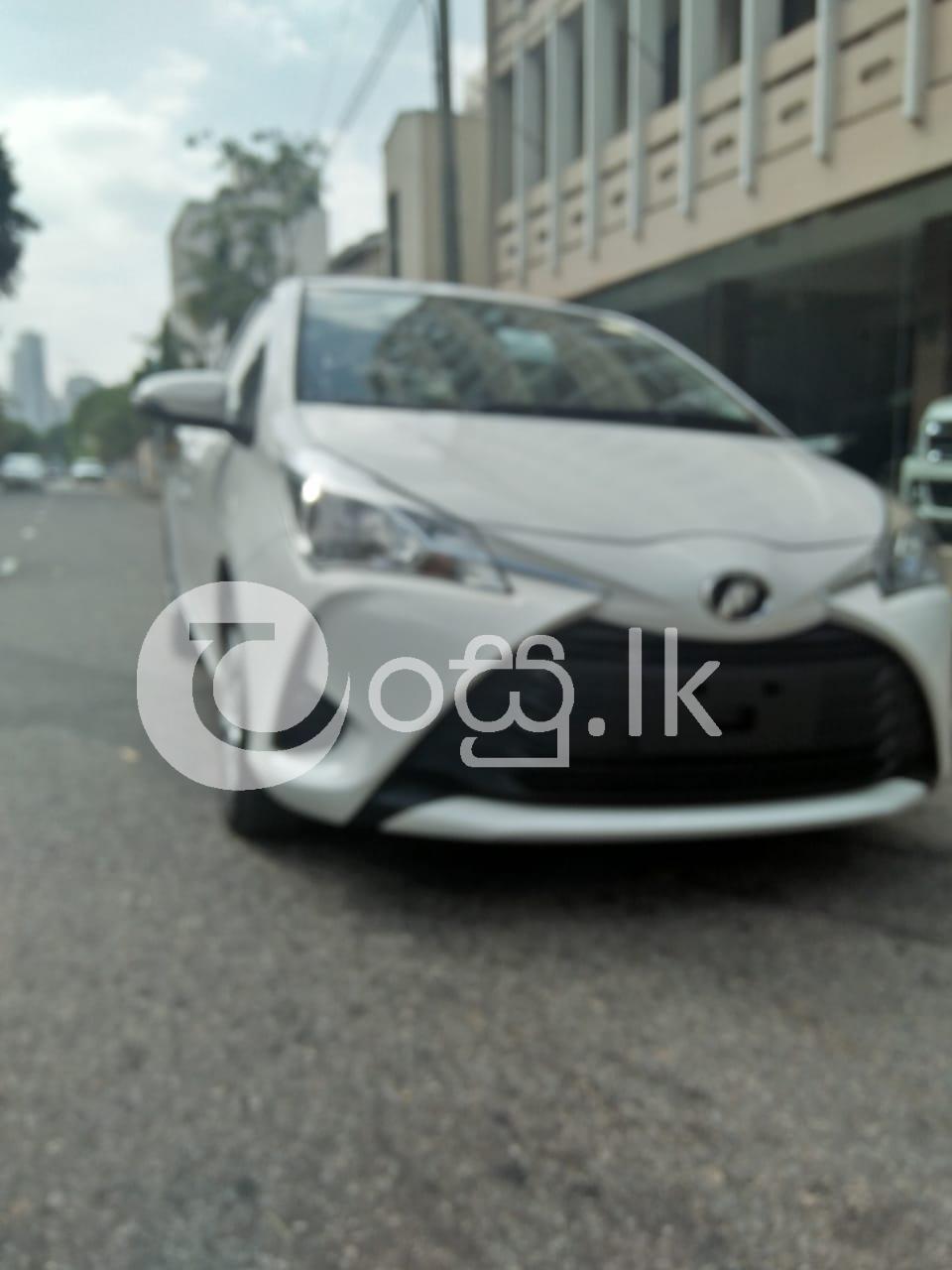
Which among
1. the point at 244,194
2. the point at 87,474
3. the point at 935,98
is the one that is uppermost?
the point at 244,194

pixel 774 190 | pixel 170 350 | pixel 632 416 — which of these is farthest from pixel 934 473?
pixel 170 350

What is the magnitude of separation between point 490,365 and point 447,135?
34.7 feet

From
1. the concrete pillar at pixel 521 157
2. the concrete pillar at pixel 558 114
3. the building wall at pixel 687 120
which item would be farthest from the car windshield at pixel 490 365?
the concrete pillar at pixel 521 157

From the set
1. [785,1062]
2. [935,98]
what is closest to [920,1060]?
[785,1062]

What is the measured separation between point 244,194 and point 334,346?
1143 inches

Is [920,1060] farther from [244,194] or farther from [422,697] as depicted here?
[244,194]

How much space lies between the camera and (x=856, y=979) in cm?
225

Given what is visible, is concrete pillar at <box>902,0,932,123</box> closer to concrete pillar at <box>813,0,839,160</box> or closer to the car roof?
concrete pillar at <box>813,0,839,160</box>

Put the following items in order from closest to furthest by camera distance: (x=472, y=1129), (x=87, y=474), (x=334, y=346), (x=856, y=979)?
(x=472, y=1129)
(x=856, y=979)
(x=334, y=346)
(x=87, y=474)

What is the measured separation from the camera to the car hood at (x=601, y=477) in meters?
2.46

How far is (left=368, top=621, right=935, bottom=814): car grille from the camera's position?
2.27 metres

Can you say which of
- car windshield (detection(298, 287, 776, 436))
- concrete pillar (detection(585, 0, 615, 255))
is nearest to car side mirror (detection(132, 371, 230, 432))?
car windshield (detection(298, 287, 776, 436))

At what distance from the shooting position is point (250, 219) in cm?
2944

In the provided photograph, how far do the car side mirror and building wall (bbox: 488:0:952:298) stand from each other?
665 cm
